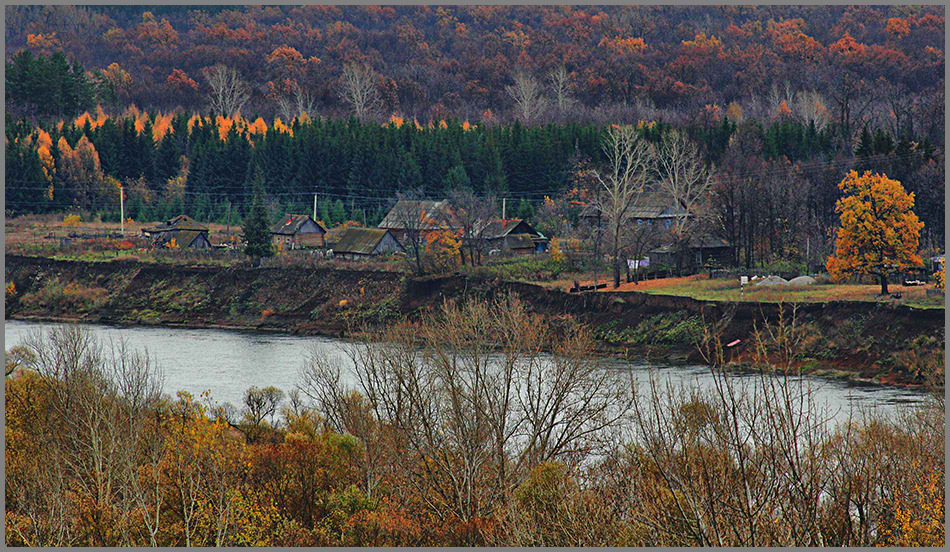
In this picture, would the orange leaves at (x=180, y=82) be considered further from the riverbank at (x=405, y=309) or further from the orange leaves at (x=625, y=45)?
the riverbank at (x=405, y=309)

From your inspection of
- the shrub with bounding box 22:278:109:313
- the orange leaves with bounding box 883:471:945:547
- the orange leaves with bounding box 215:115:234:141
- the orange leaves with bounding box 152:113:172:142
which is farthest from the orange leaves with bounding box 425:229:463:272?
the orange leaves with bounding box 883:471:945:547

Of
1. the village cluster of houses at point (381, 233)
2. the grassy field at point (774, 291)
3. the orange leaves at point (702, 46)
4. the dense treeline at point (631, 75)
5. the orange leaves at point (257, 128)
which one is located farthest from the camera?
the orange leaves at point (702, 46)

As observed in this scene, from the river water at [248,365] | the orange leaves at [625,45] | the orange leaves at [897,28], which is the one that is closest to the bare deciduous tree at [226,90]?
the orange leaves at [625,45]

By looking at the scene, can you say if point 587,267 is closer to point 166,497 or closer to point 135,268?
point 135,268

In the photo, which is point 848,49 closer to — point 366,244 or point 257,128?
point 257,128

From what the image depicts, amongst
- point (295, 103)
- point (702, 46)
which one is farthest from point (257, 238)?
point (702, 46)

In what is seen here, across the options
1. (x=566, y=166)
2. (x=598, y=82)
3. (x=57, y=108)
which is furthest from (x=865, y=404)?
(x=598, y=82)

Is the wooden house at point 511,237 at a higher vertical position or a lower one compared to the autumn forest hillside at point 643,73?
lower
